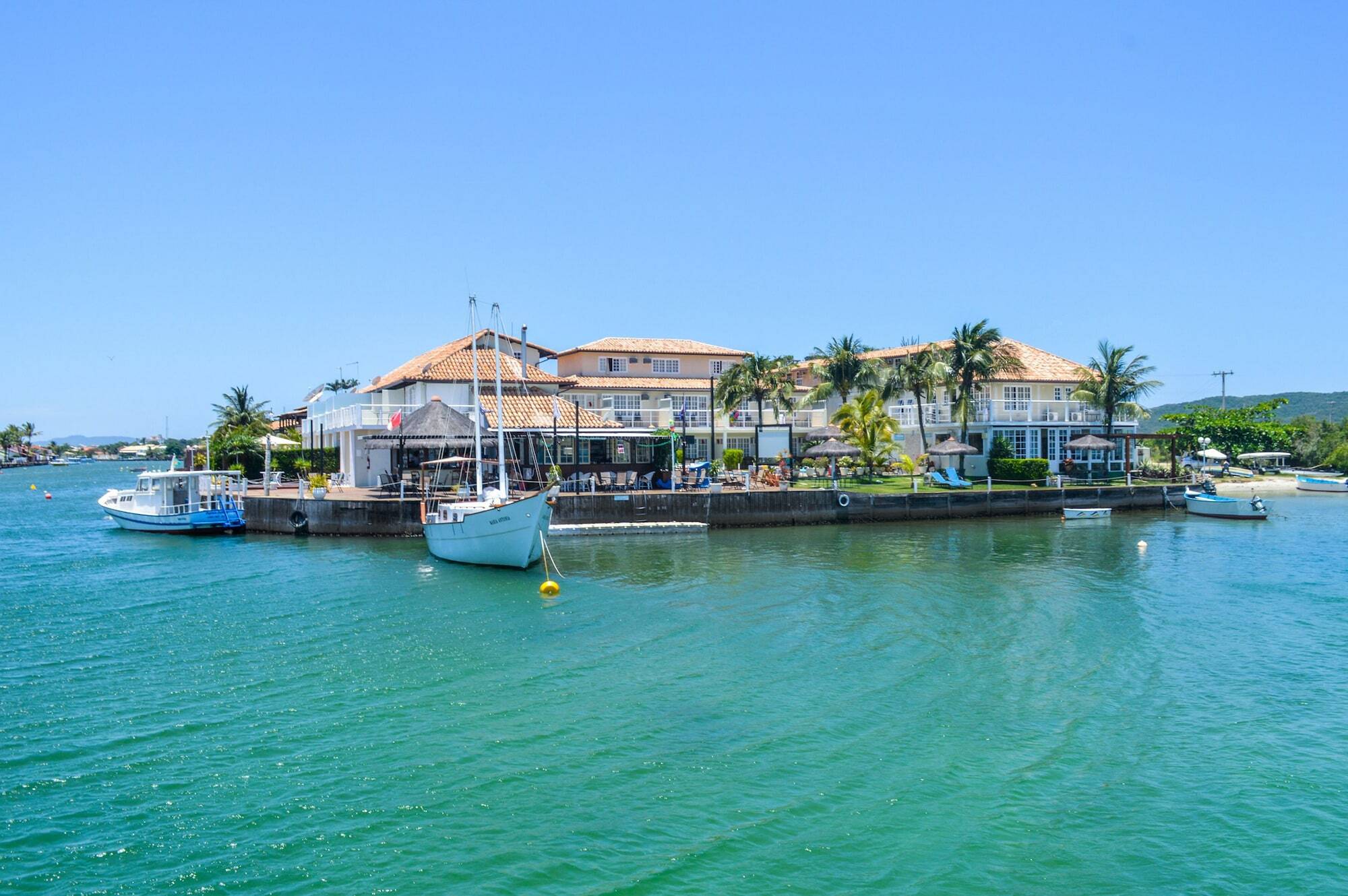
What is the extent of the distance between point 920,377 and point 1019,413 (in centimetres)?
707

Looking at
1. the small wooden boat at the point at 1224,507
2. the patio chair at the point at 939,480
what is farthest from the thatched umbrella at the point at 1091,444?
the patio chair at the point at 939,480

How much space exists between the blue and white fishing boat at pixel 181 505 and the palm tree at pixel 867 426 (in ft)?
105

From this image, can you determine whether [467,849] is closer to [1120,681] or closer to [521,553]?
[1120,681]

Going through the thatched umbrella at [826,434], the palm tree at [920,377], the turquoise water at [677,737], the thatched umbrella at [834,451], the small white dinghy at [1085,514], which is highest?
the palm tree at [920,377]

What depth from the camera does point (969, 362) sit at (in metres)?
51.2

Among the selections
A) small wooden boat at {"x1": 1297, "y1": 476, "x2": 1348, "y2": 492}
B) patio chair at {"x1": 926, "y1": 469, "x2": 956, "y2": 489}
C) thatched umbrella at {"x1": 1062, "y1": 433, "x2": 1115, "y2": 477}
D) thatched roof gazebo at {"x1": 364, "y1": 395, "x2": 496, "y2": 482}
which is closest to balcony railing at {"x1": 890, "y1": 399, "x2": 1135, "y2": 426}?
thatched umbrella at {"x1": 1062, "y1": 433, "x2": 1115, "y2": 477}

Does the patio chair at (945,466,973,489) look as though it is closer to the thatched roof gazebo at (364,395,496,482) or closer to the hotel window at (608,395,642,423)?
the hotel window at (608,395,642,423)

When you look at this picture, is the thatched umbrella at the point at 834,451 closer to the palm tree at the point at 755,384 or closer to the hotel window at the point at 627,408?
→ the palm tree at the point at 755,384

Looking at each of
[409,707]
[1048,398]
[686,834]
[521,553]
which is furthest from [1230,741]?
[1048,398]

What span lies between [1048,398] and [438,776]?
54053 millimetres

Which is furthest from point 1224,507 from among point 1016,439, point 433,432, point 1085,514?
point 433,432

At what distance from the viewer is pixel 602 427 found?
152ft

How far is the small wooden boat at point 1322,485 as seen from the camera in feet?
205

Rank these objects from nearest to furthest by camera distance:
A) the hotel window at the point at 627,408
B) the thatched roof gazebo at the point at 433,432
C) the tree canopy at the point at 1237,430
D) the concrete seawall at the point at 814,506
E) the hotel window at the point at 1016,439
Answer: the thatched roof gazebo at the point at 433,432, the concrete seawall at the point at 814,506, the hotel window at the point at 627,408, the hotel window at the point at 1016,439, the tree canopy at the point at 1237,430
